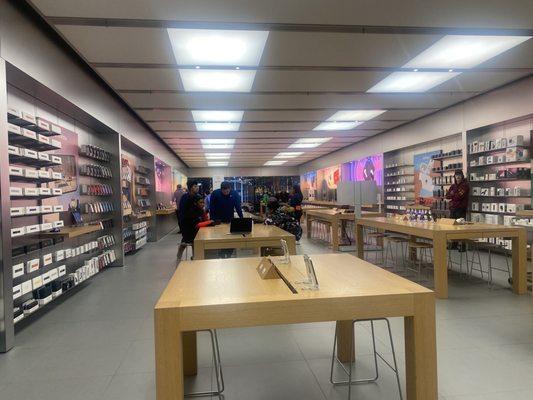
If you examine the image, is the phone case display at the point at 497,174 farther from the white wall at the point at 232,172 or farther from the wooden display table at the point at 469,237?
the white wall at the point at 232,172

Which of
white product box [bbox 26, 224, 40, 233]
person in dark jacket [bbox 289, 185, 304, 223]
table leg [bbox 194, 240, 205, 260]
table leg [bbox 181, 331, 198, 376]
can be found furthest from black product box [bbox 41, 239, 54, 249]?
person in dark jacket [bbox 289, 185, 304, 223]

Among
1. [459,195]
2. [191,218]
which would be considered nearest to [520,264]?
[459,195]

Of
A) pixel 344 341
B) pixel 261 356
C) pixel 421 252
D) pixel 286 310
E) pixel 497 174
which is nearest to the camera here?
pixel 286 310

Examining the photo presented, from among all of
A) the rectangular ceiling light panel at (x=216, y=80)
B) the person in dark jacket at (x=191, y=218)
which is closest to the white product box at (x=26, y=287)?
the person in dark jacket at (x=191, y=218)

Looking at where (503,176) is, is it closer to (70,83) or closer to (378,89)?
(378,89)

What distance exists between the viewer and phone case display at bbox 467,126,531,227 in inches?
279

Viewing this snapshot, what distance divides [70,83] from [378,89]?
512 cm

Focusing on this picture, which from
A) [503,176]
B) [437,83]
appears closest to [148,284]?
[437,83]

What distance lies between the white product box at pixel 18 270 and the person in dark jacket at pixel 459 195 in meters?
7.81

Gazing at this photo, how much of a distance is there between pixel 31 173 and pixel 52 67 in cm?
137

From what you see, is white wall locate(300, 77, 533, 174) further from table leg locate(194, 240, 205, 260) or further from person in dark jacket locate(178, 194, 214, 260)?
table leg locate(194, 240, 205, 260)

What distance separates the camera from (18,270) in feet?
11.9

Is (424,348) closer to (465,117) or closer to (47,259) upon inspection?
(47,259)

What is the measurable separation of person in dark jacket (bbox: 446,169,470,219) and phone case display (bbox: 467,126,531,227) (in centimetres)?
35
